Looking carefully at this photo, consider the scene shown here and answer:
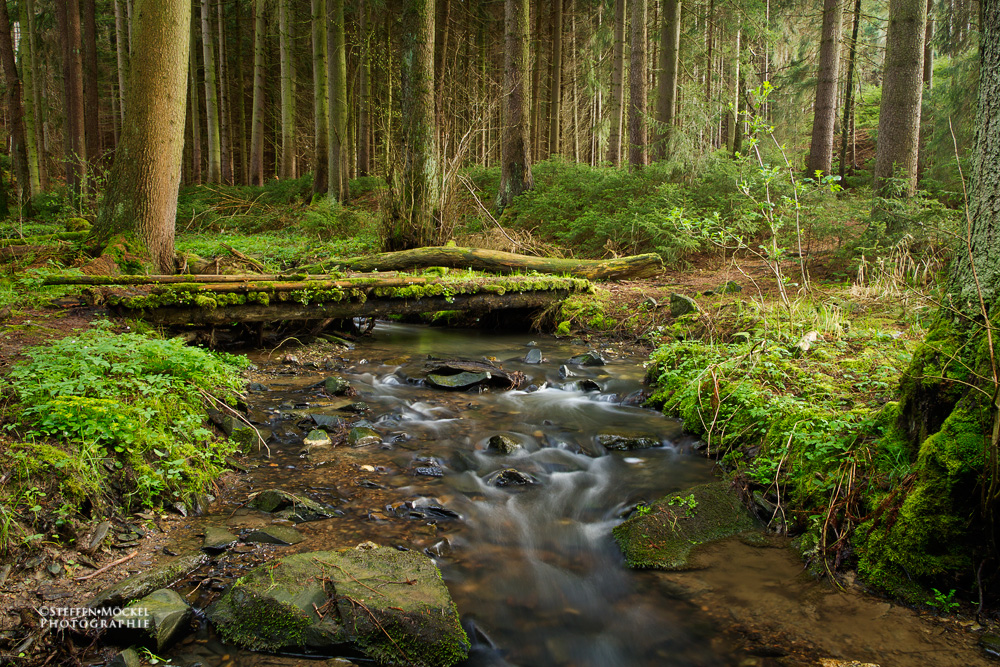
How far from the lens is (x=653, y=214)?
39.6ft

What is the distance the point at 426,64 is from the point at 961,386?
10590 mm

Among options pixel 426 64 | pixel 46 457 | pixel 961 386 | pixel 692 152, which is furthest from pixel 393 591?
pixel 692 152

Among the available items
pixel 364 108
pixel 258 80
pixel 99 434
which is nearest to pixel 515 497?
pixel 99 434

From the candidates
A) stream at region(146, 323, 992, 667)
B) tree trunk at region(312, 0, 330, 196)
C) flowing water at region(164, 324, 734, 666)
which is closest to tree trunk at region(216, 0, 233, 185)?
tree trunk at region(312, 0, 330, 196)

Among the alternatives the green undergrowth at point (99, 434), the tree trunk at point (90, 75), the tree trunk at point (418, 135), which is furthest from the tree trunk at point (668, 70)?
the tree trunk at point (90, 75)

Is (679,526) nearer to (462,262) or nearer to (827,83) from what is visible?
(462,262)

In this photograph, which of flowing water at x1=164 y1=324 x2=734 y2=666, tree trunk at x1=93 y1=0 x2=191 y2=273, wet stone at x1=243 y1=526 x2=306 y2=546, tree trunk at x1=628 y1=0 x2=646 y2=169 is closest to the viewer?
flowing water at x1=164 y1=324 x2=734 y2=666

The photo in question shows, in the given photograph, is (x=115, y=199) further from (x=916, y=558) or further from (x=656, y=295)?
(x=916, y=558)

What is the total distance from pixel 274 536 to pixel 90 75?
21.9 m

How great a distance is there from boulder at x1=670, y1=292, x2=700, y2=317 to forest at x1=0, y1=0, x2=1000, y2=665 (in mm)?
290

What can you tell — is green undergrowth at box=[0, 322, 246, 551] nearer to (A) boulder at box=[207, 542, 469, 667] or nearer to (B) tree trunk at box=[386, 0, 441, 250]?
(A) boulder at box=[207, 542, 469, 667]

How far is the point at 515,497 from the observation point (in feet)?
15.1

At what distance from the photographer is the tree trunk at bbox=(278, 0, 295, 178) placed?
1812 cm

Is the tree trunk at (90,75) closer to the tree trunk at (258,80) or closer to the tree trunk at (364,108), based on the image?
the tree trunk at (258,80)
